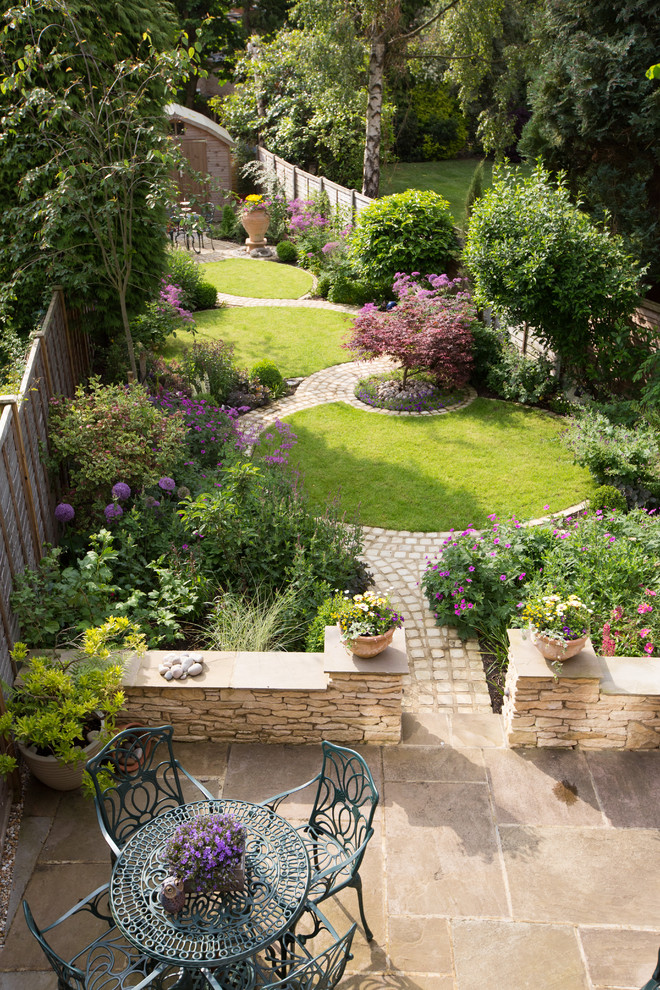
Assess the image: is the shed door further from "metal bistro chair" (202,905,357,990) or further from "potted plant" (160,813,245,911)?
"metal bistro chair" (202,905,357,990)

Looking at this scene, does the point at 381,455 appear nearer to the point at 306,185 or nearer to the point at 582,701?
the point at 582,701

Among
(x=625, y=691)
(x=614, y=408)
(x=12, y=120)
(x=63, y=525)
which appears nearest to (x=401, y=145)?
(x=614, y=408)

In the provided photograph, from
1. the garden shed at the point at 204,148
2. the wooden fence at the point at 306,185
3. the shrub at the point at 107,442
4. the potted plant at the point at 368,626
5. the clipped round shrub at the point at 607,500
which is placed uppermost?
the garden shed at the point at 204,148

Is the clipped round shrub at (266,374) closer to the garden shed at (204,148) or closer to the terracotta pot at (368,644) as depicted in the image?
the terracotta pot at (368,644)

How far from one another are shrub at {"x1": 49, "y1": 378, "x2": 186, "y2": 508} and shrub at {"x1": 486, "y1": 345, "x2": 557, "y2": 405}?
5.17 meters

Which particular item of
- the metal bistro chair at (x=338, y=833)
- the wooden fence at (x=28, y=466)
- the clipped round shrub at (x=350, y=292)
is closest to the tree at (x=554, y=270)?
the clipped round shrub at (x=350, y=292)

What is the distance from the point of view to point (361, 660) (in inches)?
184

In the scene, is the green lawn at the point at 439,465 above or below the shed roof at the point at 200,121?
below

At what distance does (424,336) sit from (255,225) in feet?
29.2

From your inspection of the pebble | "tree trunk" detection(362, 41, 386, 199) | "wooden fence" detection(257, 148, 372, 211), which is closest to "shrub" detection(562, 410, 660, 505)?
the pebble

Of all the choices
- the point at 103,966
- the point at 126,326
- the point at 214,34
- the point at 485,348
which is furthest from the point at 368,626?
the point at 214,34

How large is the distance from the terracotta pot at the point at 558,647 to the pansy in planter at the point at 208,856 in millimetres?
2307

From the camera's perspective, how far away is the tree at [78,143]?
681cm

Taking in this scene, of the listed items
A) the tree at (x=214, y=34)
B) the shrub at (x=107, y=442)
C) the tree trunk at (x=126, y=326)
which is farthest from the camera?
the tree at (x=214, y=34)
